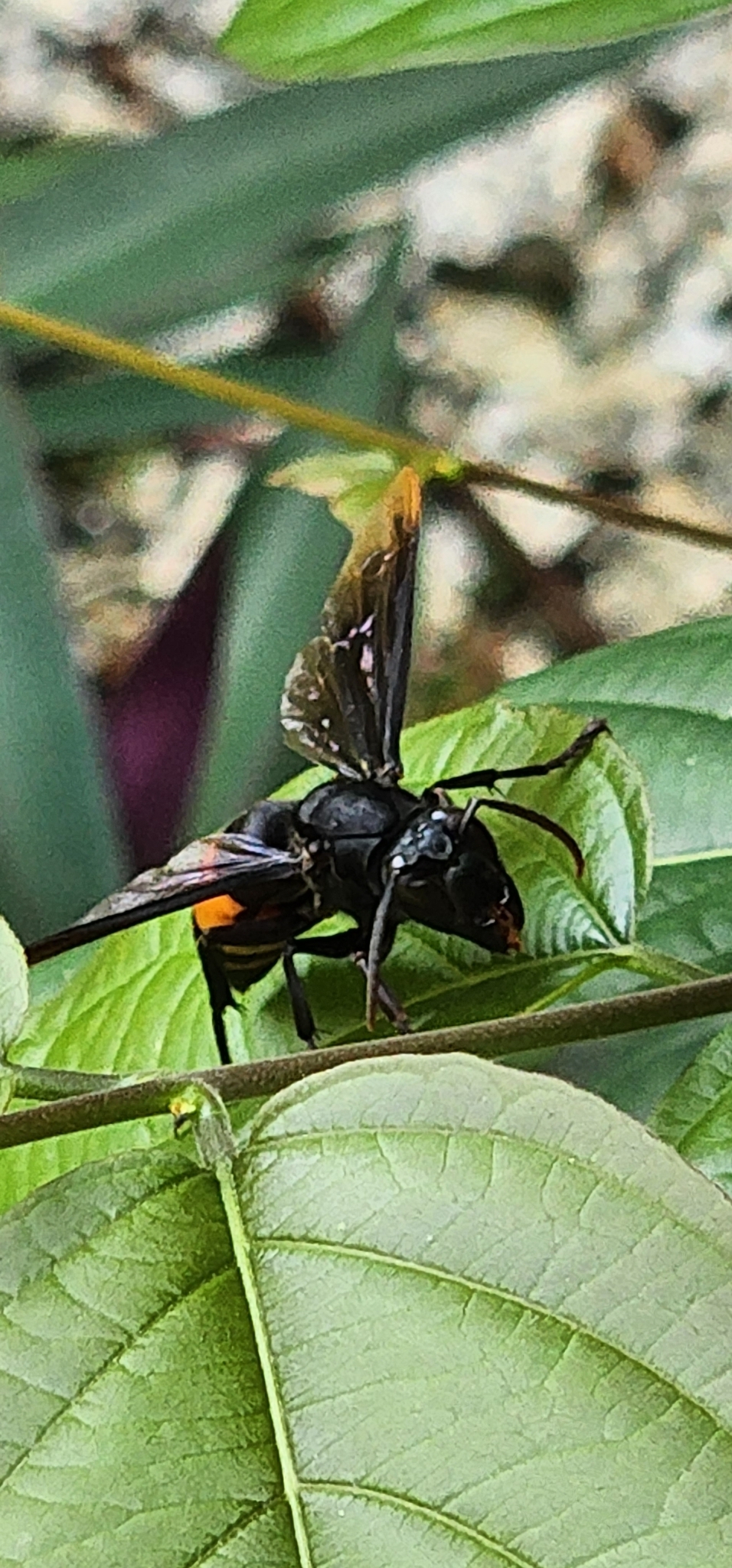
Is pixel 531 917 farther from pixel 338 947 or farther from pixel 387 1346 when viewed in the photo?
pixel 387 1346

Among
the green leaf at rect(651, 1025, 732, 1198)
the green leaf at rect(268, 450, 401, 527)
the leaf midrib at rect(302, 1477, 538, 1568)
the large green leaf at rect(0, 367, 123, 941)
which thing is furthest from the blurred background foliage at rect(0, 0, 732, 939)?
the leaf midrib at rect(302, 1477, 538, 1568)

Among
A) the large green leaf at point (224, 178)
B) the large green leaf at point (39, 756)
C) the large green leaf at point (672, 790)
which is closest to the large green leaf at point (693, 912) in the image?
the large green leaf at point (672, 790)

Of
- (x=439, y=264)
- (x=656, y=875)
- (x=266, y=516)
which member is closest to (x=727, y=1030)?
(x=656, y=875)

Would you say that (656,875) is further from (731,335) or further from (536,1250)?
(731,335)

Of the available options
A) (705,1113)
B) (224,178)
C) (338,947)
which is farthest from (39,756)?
(705,1113)

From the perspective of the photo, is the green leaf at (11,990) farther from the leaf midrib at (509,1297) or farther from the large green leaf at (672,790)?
the large green leaf at (672,790)

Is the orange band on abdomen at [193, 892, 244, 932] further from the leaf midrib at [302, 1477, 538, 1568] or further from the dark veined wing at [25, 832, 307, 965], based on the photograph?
the leaf midrib at [302, 1477, 538, 1568]
